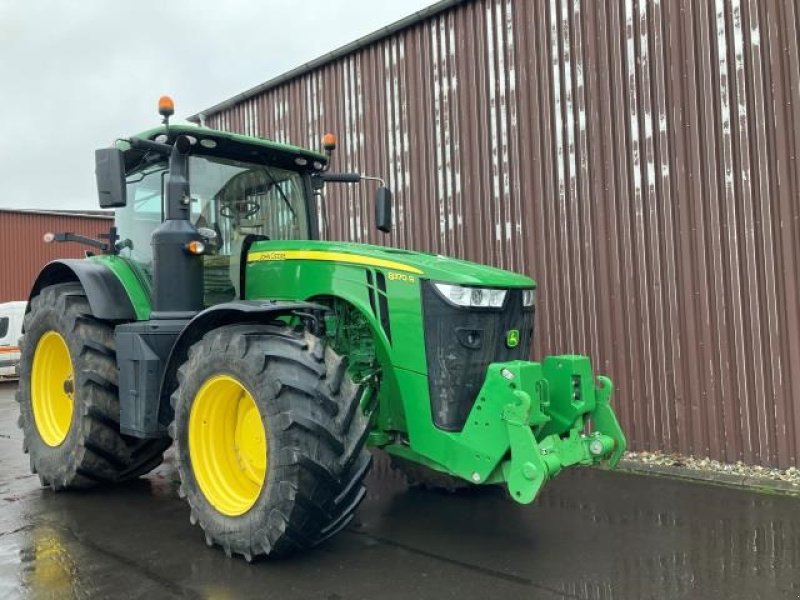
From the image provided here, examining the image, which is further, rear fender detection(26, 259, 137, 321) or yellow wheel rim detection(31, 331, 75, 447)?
yellow wheel rim detection(31, 331, 75, 447)

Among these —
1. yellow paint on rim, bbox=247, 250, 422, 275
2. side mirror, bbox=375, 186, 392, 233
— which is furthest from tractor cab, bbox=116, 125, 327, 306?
side mirror, bbox=375, 186, 392, 233

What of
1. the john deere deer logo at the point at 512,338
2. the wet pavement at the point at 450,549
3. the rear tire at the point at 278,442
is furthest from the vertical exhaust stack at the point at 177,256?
the john deere deer logo at the point at 512,338

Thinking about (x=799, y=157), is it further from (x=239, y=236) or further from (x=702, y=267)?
(x=239, y=236)

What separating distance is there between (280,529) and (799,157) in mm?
4652

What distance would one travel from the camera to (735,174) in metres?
5.83

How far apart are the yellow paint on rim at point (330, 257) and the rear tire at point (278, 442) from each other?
592mm

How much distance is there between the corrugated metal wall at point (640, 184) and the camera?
570 cm

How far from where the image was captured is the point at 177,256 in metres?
4.71

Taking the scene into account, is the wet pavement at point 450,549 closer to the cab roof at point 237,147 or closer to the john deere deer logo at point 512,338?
the john deere deer logo at point 512,338

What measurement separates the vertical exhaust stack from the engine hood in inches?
17.5

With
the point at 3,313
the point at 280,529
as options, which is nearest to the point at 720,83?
the point at 280,529

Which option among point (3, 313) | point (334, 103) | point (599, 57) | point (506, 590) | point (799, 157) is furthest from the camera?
point (3, 313)

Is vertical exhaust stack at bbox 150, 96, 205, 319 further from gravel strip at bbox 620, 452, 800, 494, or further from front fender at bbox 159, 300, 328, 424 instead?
gravel strip at bbox 620, 452, 800, 494

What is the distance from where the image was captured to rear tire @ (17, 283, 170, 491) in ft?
16.9
